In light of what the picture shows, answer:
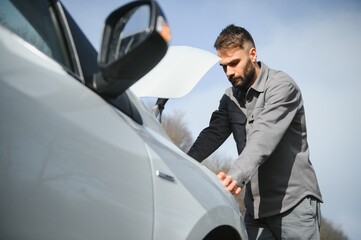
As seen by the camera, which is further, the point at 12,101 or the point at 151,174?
the point at 151,174

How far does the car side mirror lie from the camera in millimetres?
984

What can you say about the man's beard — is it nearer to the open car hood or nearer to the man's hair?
the man's hair

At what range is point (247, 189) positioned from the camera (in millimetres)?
2764

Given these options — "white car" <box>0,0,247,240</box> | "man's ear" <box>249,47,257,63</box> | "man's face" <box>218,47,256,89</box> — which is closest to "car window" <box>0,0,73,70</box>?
"white car" <box>0,0,247,240</box>

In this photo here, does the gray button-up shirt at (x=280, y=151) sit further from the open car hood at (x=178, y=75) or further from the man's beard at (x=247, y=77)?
the open car hood at (x=178, y=75)

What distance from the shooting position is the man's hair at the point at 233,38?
2803 mm

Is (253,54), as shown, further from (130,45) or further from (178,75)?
(130,45)

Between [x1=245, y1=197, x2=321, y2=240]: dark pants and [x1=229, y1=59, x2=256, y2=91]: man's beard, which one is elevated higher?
[x1=229, y1=59, x2=256, y2=91]: man's beard

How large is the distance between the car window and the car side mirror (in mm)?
134

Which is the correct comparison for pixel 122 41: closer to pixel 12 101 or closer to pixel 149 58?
pixel 149 58

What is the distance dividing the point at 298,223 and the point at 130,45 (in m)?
1.84

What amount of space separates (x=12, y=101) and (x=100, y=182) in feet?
1.02

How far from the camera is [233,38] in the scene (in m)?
2.81

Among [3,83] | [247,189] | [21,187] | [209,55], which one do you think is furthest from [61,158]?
[247,189]
